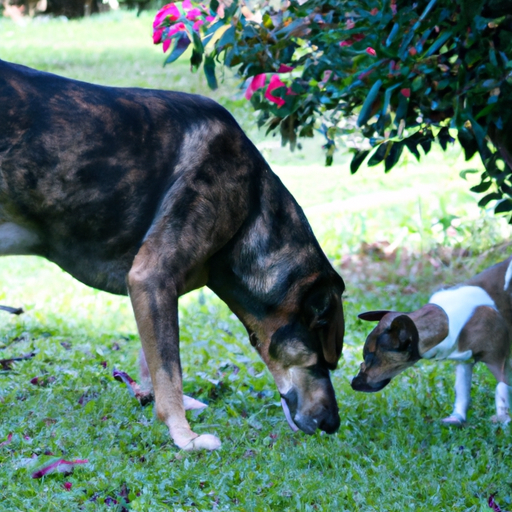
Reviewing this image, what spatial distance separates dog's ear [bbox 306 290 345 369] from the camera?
408 cm

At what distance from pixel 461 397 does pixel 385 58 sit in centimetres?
187

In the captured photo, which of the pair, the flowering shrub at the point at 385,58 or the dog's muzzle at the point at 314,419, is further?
the dog's muzzle at the point at 314,419

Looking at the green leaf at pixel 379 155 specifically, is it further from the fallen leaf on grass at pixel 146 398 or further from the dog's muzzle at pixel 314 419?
the fallen leaf on grass at pixel 146 398

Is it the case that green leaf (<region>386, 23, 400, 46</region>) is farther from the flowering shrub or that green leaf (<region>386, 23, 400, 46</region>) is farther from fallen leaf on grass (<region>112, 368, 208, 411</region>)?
fallen leaf on grass (<region>112, 368, 208, 411</region>)

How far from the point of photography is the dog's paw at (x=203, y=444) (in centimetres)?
356

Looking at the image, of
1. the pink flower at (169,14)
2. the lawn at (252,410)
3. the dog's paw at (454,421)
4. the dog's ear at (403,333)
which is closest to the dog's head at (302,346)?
the lawn at (252,410)

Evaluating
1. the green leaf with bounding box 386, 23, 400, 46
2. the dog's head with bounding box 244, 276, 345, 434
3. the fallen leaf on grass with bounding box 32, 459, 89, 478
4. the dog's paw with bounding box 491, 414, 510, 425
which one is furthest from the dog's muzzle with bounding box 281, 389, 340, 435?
the green leaf with bounding box 386, 23, 400, 46

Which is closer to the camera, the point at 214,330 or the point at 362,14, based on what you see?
the point at 362,14

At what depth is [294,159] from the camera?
1321 cm

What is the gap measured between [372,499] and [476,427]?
1.26 metres

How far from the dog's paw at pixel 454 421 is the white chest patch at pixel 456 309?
35 centimetres

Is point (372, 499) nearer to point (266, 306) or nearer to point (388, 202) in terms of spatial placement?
point (266, 306)

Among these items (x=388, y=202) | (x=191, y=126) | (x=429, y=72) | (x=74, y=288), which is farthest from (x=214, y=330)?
(x=388, y=202)

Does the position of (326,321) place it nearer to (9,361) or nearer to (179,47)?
(179,47)
